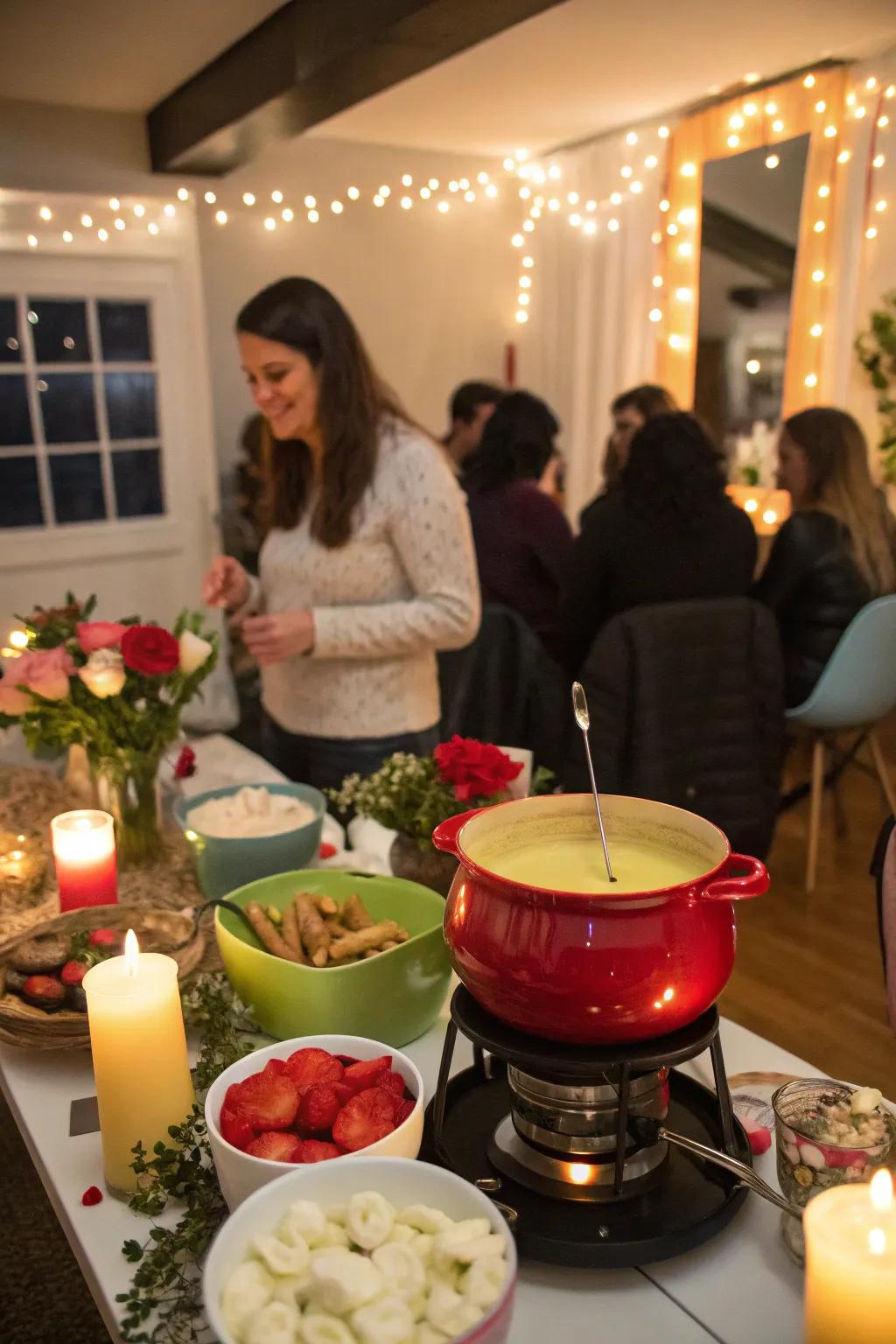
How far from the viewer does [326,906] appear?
112 cm

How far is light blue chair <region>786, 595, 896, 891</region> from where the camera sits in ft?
9.30

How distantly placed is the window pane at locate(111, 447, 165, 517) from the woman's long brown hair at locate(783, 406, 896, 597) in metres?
2.11

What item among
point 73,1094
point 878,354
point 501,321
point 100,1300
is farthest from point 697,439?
→ point 501,321

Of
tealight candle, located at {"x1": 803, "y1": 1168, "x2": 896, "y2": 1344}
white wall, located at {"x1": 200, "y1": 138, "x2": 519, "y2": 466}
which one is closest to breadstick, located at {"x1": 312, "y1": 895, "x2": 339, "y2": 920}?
tealight candle, located at {"x1": 803, "y1": 1168, "x2": 896, "y2": 1344}

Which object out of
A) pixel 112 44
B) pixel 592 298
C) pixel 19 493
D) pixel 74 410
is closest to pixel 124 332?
pixel 74 410

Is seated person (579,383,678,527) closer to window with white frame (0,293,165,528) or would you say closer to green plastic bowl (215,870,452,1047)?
window with white frame (0,293,165,528)

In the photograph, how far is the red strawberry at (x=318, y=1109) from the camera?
792 mm

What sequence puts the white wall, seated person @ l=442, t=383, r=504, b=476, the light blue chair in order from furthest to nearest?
the white wall → seated person @ l=442, t=383, r=504, b=476 → the light blue chair

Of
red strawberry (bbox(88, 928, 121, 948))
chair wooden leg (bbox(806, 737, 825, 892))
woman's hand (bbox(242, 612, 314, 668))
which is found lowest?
chair wooden leg (bbox(806, 737, 825, 892))

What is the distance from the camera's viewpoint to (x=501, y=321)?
5090 mm

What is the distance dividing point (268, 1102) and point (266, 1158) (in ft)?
0.16

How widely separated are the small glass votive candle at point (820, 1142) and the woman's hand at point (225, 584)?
49.8 inches

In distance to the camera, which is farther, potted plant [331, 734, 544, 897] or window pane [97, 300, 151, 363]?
window pane [97, 300, 151, 363]

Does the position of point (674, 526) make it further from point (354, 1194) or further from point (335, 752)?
point (354, 1194)
